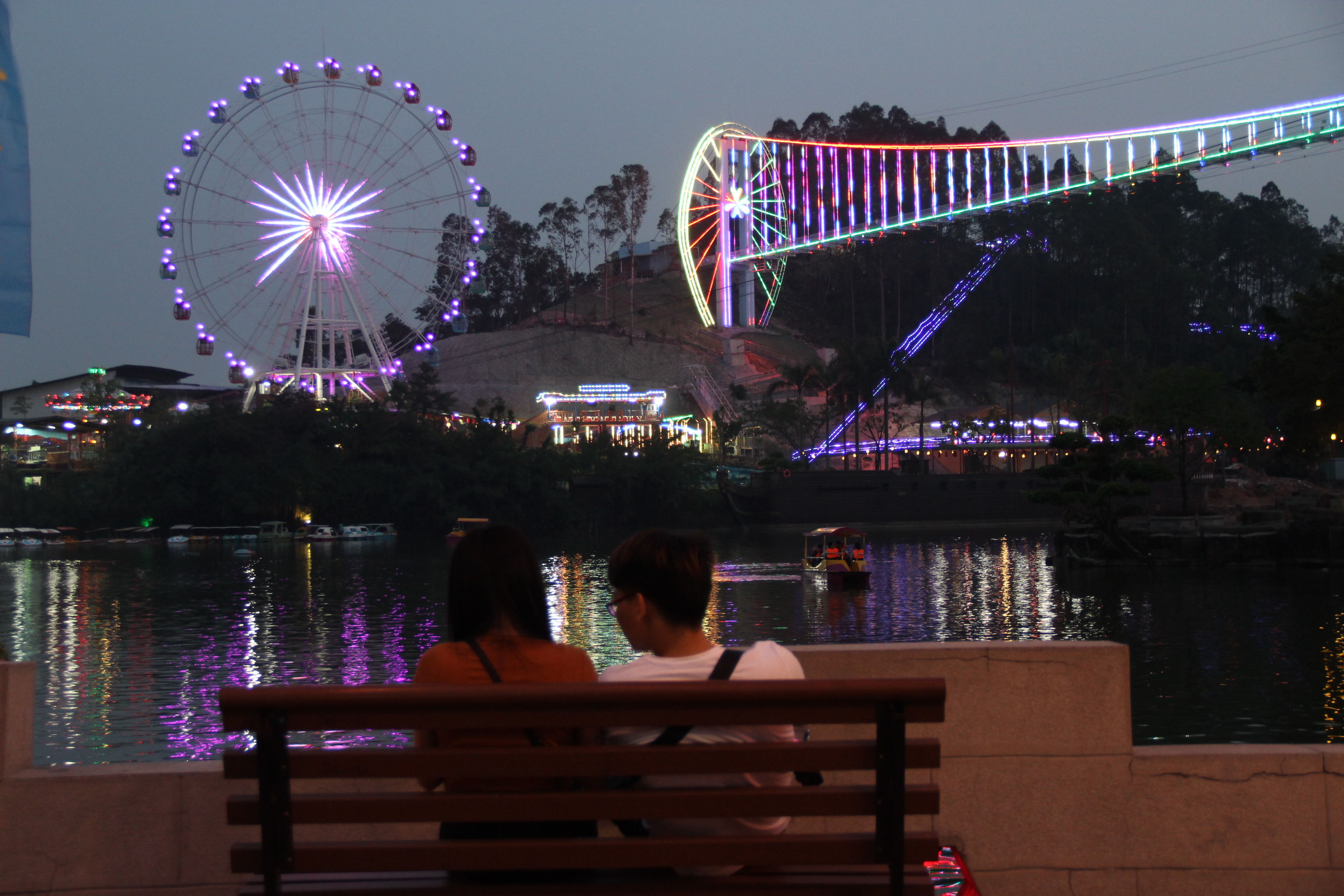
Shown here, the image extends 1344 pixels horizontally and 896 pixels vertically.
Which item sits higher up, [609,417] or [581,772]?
[609,417]

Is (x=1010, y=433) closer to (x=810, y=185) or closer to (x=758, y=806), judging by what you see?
(x=810, y=185)

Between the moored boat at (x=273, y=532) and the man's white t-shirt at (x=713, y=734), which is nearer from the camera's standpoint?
the man's white t-shirt at (x=713, y=734)

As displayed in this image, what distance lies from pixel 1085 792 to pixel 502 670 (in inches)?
84.9

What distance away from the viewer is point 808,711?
105 inches

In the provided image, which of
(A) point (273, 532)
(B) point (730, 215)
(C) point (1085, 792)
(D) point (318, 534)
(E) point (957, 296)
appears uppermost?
(B) point (730, 215)

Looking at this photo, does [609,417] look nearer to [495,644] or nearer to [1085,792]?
[1085,792]

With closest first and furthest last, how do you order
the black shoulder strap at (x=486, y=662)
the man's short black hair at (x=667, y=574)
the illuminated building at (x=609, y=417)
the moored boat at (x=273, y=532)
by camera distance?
the black shoulder strap at (x=486, y=662) < the man's short black hair at (x=667, y=574) < the moored boat at (x=273, y=532) < the illuminated building at (x=609, y=417)

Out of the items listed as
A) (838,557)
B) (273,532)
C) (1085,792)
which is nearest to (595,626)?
(838,557)

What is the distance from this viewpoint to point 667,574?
3.03 metres

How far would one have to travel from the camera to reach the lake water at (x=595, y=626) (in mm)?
16703

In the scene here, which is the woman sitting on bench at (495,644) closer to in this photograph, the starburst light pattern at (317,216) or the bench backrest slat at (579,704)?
the bench backrest slat at (579,704)

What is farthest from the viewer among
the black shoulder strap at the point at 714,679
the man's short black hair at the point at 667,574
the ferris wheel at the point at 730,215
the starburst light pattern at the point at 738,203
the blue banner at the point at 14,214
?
the starburst light pattern at the point at 738,203

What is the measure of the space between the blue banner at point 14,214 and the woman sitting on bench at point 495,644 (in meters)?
2.91

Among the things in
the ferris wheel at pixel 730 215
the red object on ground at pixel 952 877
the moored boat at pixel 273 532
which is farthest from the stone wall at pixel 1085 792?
the ferris wheel at pixel 730 215
